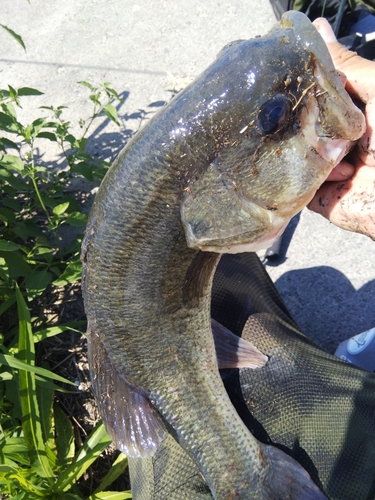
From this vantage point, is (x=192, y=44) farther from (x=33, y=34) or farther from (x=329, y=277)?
(x=329, y=277)

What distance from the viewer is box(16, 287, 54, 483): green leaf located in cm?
203

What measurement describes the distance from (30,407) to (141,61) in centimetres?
308

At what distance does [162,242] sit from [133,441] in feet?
2.39

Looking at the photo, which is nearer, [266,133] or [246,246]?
[266,133]

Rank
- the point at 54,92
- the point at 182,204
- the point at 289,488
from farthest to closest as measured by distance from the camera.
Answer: the point at 54,92, the point at 289,488, the point at 182,204

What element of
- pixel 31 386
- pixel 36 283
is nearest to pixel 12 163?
pixel 36 283

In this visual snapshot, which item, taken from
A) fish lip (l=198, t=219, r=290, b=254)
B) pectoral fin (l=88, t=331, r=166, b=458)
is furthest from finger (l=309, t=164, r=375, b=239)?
pectoral fin (l=88, t=331, r=166, b=458)

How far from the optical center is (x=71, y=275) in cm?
233

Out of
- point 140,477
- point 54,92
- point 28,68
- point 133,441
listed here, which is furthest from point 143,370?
point 28,68

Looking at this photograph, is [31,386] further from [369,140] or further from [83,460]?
[369,140]

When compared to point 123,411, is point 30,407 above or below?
below

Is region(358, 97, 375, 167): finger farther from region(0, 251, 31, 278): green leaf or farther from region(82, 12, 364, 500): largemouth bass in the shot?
region(0, 251, 31, 278): green leaf

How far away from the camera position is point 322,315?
2.67 meters

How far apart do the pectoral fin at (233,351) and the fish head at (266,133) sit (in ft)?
1.59
